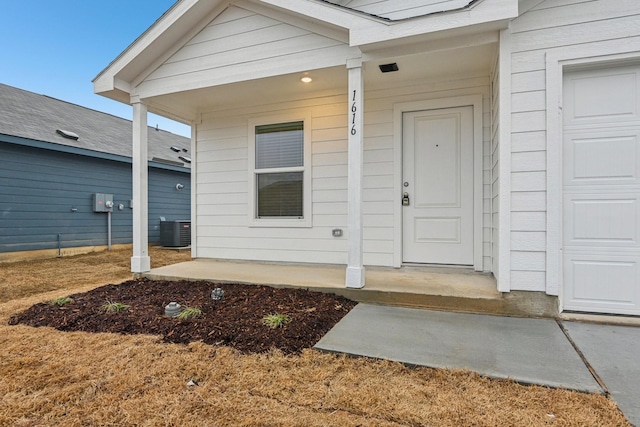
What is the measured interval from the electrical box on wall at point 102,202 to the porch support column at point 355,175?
25.3 feet

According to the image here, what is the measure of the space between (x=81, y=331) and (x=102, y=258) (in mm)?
5452

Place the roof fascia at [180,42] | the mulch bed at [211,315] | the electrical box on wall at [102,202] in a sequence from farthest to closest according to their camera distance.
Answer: the electrical box on wall at [102,202] → the roof fascia at [180,42] → the mulch bed at [211,315]

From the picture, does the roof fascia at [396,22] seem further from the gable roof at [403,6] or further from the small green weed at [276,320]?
the small green weed at [276,320]

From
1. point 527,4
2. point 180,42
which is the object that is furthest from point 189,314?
point 527,4

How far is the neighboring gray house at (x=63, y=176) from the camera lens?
6930mm

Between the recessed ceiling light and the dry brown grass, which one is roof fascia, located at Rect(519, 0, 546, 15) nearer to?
the recessed ceiling light

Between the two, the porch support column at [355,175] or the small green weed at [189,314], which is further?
the porch support column at [355,175]

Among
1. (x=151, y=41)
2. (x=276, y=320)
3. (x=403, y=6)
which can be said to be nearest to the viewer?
(x=276, y=320)

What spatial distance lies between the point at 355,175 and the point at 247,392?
2194 millimetres

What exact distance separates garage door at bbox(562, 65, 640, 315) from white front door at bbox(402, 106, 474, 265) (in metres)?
1.14

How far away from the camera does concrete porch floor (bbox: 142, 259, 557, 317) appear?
2881 millimetres

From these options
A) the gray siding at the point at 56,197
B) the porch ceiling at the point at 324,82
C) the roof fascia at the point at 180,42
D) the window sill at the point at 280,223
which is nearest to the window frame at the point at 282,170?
the window sill at the point at 280,223

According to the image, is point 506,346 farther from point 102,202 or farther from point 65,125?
point 65,125

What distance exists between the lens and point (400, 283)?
3.46m
